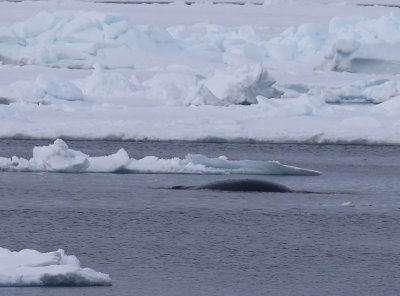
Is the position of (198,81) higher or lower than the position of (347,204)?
higher

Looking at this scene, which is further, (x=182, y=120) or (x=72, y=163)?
(x=182, y=120)

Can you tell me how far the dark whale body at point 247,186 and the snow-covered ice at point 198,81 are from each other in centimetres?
308

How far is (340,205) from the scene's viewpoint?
10.5 meters

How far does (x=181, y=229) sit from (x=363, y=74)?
13.0 metres

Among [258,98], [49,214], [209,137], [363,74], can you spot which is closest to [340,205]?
[49,214]

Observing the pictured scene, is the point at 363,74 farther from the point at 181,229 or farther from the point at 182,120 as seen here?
the point at 181,229

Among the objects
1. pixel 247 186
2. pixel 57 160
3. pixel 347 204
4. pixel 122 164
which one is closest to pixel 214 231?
pixel 347 204

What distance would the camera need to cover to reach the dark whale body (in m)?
11.2

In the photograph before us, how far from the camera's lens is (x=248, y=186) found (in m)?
11.3

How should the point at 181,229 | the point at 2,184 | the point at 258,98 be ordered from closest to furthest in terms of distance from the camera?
the point at 181,229
the point at 2,184
the point at 258,98

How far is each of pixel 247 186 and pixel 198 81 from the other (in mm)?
7419

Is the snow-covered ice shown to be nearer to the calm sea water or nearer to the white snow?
the calm sea water

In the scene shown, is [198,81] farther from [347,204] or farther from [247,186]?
[347,204]

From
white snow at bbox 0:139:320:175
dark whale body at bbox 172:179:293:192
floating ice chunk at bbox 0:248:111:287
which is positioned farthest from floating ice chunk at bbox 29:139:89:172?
floating ice chunk at bbox 0:248:111:287
